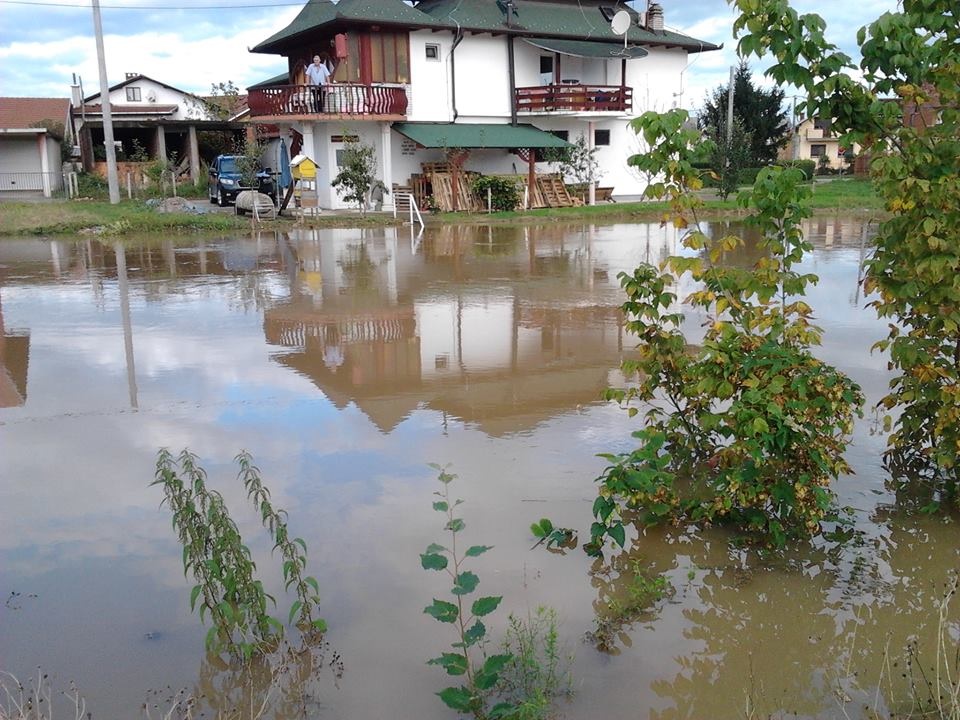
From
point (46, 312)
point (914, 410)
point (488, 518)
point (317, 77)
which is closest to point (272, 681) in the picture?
point (488, 518)

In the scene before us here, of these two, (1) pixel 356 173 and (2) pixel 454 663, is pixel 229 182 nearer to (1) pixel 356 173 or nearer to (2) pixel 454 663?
(1) pixel 356 173

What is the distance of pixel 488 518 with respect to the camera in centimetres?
630

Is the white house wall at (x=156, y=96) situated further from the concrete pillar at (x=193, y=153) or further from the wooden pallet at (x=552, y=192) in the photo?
the wooden pallet at (x=552, y=192)

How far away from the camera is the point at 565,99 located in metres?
→ 34.2

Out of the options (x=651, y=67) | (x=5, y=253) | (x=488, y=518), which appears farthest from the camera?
(x=651, y=67)

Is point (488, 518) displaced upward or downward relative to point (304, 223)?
downward

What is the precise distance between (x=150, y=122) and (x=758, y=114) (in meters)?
25.9

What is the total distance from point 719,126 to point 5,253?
93.8 ft

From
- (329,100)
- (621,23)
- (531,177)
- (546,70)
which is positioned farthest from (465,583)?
(546,70)

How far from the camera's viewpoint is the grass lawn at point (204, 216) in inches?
993

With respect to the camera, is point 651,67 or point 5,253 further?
point 651,67

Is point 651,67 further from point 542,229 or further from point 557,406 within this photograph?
point 557,406

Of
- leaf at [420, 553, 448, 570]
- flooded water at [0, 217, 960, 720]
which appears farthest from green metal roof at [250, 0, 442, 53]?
leaf at [420, 553, 448, 570]

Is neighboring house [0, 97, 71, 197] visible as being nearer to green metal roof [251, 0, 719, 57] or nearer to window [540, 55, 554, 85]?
green metal roof [251, 0, 719, 57]
